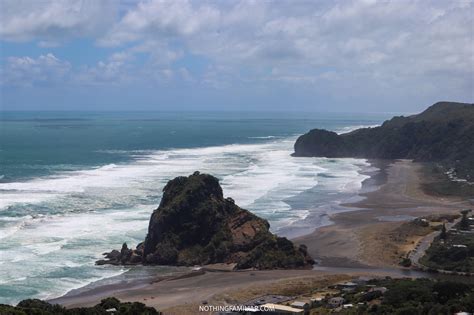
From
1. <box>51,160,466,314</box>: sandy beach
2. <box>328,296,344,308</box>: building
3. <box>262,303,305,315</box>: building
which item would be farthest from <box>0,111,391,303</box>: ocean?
<box>328,296,344,308</box>: building

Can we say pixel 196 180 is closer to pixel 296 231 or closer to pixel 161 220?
pixel 161 220

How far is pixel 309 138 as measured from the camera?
148 meters

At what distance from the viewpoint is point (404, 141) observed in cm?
14562

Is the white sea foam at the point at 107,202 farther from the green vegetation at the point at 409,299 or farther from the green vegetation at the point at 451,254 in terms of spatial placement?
the green vegetation at the point at 409,299

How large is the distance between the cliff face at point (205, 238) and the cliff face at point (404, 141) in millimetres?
79873

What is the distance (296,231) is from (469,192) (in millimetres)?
34877

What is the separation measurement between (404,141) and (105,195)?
8137cm

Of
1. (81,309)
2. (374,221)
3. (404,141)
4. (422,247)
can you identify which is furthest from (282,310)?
(404,141)

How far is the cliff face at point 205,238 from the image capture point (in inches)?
2110

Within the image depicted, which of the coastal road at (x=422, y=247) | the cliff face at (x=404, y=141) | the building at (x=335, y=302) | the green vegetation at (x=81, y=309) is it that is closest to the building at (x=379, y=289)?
the building at (x=335, y=302)

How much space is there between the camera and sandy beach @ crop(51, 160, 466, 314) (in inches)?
1754

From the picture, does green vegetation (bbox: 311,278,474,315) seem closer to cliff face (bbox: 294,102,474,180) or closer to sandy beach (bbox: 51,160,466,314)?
sandy beach (bbox: 51,160,466,314)

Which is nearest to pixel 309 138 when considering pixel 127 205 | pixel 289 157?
pixel 289 157

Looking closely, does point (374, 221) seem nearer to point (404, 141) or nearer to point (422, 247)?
point (422, 247)
